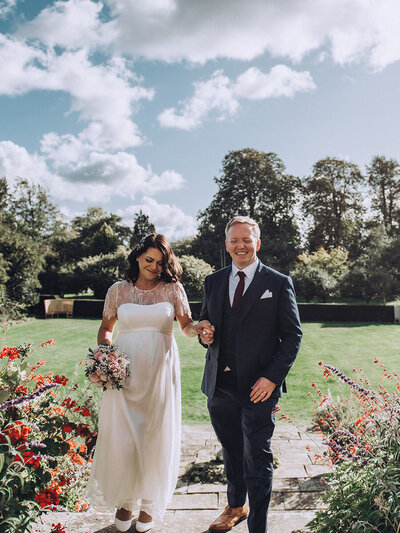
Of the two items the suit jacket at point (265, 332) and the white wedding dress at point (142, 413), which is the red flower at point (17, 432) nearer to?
the white wedding dress at point (142, 413)

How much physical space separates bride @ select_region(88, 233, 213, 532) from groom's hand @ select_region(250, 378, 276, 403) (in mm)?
431

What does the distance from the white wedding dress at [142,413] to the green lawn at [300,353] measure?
356 centimetres

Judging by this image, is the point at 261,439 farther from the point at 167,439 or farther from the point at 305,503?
the point at 305,503

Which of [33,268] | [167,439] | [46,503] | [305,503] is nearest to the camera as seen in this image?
[46,503]

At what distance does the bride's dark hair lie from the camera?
304 cm

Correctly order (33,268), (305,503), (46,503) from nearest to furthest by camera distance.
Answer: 1. (46,503)
2. (305,503)
3. (33,268)

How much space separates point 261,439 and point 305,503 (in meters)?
1.08

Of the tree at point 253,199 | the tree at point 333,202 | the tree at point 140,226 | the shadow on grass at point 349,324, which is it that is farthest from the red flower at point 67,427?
the tree at point 140,226

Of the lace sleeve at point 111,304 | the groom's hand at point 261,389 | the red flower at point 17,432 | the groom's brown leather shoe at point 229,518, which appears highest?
the lace sleeve at point 111,304

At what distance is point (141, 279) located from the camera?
316cm

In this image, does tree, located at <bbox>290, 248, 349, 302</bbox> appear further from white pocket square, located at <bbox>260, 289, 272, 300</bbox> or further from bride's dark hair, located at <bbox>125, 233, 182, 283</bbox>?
white pocket square, located at <bbox>260, 289, 272, 300</bbox>

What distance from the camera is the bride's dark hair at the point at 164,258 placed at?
120 inches

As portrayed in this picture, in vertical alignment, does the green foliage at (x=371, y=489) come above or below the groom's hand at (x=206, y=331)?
below

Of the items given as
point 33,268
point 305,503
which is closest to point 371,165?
point 33,268
